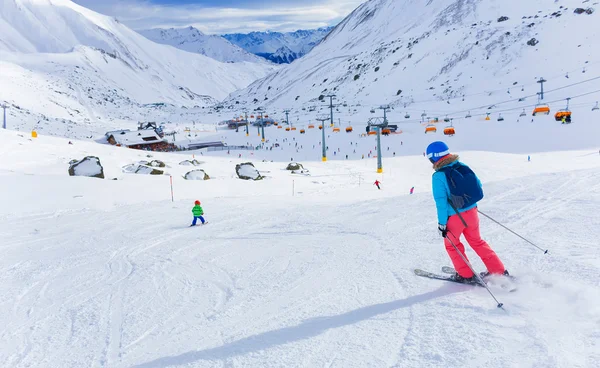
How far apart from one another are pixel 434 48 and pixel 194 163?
9740 cm

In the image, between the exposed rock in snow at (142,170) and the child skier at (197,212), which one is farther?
the exposed rock in snow at (142,170)

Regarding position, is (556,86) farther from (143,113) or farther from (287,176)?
(143,113)

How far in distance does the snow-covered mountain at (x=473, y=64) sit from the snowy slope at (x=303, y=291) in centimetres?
6110

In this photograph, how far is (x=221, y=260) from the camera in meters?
6.57

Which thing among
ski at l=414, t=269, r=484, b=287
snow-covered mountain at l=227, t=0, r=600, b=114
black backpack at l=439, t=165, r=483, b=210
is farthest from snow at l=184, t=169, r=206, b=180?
snow-covered mountain at l=227, t=0, r=600, b=114

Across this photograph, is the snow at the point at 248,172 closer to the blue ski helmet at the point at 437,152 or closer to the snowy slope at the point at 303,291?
the snowy slope at the point at 303,291

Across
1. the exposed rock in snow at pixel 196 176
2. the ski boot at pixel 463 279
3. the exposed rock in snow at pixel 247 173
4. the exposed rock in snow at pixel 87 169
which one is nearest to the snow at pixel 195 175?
the exposed rock in snow at pixel 196 176

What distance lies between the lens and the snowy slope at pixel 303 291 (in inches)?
135

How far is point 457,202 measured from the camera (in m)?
4.33

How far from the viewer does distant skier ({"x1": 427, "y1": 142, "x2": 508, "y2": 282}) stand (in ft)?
14.2

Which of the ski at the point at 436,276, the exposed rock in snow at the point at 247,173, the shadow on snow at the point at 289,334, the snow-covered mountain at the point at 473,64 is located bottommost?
the shadow on snow at the point at 289,334

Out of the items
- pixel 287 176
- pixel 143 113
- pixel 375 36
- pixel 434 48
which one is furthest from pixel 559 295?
pixel 375 36

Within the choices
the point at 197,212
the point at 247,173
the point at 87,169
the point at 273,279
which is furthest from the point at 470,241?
the point at 87,169

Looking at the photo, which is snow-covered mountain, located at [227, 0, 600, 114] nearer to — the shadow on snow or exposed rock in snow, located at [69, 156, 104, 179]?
exposed rock in snow, located at [69, 156, 104, 179]
